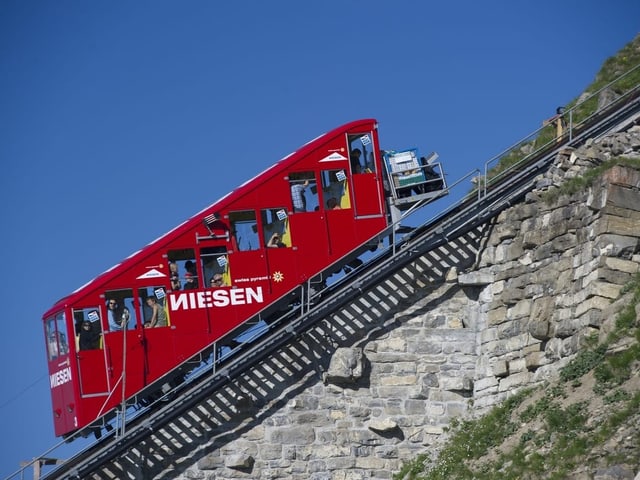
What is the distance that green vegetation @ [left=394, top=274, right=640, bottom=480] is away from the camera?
2159cm

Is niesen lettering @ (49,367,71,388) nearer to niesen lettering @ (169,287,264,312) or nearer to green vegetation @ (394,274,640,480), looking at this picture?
niesen lettering @ (169,287,264,312)

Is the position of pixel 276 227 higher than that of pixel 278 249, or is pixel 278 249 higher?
pixel 276 227

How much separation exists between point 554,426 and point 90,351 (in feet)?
40.0

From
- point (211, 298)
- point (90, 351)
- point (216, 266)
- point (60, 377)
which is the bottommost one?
point (60, 377)

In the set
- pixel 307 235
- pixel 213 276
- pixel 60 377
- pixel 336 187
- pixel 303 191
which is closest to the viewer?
pixel 213 276

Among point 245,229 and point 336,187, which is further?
point 336,187

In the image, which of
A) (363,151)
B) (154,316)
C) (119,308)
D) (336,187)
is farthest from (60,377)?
(363,151)

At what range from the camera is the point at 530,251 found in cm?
3022

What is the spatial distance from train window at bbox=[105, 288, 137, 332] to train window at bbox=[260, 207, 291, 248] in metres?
3.54

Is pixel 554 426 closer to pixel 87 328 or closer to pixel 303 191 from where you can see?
pixel 303 191

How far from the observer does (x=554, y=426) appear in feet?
75.9

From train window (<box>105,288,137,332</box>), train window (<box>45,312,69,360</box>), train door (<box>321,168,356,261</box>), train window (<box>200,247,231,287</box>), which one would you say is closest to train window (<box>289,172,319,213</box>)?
train door (<box>321,168,356,261</box>)

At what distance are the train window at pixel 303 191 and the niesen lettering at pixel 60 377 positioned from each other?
261 inches

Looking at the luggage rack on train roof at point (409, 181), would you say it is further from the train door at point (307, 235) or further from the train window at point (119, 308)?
the train window at point (119, 308)
